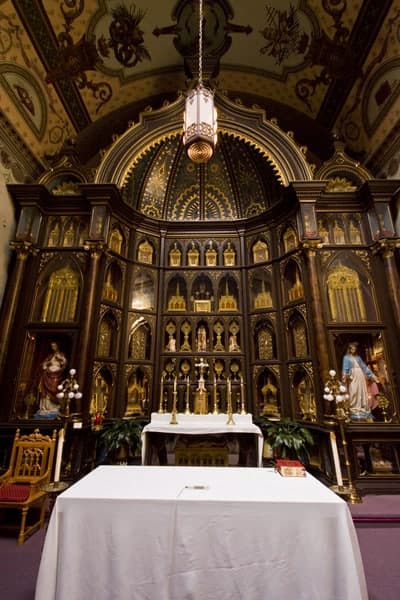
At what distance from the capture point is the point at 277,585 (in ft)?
8.26

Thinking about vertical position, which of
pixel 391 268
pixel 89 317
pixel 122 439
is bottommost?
pixel 122 439

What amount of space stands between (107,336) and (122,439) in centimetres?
288

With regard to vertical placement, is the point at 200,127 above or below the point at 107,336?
above

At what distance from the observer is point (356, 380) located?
702 centimetres

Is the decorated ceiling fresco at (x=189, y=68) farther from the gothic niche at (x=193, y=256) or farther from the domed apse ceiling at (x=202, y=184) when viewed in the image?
the gothic niche at (x=193, y=256)

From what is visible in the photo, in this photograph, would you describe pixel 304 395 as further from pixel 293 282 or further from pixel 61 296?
pixel 61 296

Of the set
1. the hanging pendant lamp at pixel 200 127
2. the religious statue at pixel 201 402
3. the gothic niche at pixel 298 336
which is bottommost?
the religious statue at pixel 201 402

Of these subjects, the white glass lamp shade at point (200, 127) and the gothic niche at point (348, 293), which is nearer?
the white glass lamp shade at point (200, 127)

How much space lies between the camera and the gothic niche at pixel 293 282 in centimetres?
834

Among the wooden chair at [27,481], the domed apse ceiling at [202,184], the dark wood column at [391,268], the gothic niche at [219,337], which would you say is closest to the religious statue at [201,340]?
the gothic niche at [219,337]

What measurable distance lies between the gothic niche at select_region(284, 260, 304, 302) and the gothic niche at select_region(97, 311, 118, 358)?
531 cm

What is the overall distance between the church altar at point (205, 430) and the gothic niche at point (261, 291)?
3547mm

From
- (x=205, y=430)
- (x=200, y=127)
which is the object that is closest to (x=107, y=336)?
(x=205, y=430)

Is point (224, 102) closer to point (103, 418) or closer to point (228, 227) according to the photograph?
A: point (228, 227)
